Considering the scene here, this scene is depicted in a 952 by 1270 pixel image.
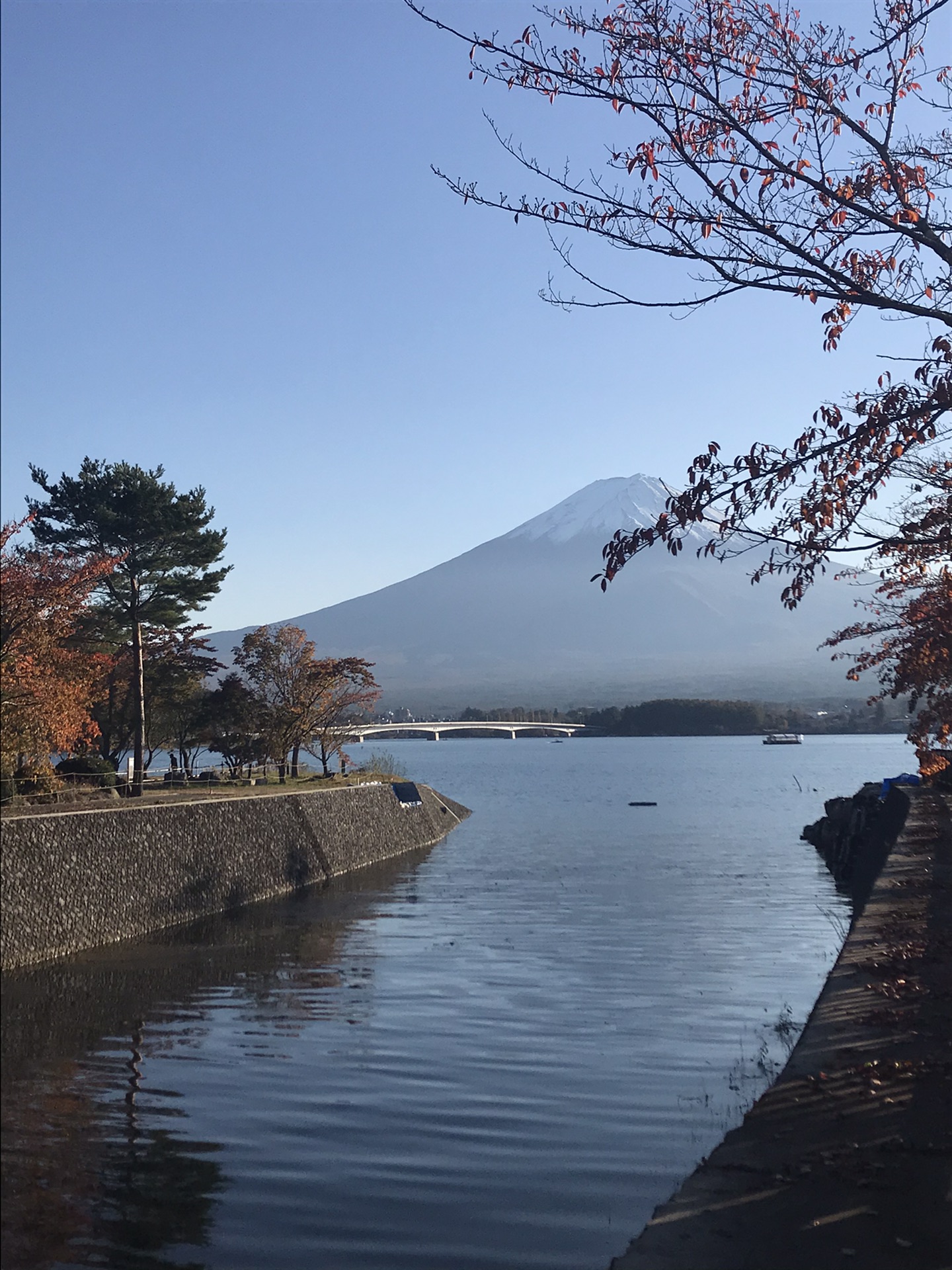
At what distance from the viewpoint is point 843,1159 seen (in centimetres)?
575

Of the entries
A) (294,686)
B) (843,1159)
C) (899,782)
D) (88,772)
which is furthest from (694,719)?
(843,1159)

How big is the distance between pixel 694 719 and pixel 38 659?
14168 cm

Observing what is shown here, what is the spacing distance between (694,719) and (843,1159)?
15533cm

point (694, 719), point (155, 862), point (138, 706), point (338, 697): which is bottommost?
point (694, 719)

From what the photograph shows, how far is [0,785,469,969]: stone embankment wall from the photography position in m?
14.9

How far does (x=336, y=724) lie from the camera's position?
42.1 m

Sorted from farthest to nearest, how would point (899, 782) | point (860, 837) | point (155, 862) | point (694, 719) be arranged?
point (694, 719)
point (899, 782)
point (860, 837)
point (155, 862)

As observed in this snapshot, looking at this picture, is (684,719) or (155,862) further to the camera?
(684,719)

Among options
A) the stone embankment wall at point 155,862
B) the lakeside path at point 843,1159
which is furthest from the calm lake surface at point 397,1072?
the lakeside path at point 843,1159

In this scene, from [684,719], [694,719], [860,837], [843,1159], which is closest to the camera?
[843,1159]

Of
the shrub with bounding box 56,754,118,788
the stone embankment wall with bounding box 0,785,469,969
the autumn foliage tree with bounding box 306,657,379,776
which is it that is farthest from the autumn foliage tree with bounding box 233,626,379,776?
the shrub with bounding box 56,754,118,788

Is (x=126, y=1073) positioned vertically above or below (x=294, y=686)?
below

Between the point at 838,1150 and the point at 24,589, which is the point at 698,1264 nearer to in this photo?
the point at 838,1150

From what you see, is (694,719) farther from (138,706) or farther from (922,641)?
(922,641)
